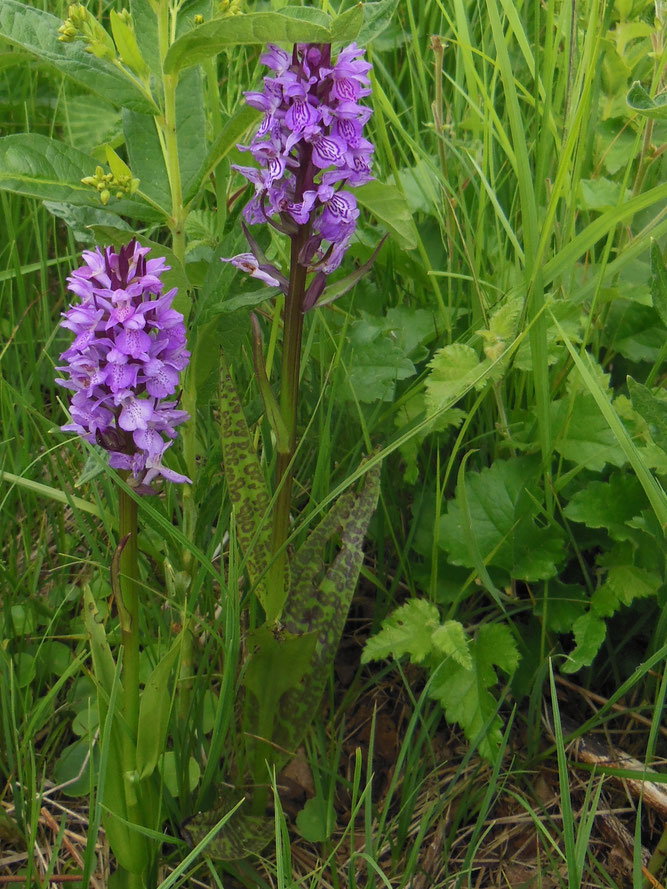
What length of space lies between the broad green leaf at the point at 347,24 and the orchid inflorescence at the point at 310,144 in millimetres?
111

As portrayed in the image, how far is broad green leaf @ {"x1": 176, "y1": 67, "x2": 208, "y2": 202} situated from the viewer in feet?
4.90

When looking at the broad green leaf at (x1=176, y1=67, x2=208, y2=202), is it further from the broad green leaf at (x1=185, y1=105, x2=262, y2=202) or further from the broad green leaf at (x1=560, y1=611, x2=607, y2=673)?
the broad green leaf at (x1=560, y1=611, x2=607, y2=673)

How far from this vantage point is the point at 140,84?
1.36 meters

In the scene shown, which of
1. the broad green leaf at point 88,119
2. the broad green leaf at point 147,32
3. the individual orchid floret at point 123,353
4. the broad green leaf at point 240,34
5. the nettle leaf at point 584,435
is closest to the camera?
the broad green leaf at point 240,34

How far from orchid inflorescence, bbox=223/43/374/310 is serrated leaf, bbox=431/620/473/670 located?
2.34 ft

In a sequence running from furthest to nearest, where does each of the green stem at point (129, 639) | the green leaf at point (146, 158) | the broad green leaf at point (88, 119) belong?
the broad green leaf at point (88, 119)
the green leaf at point (146, 158)
the green stem at point (129, 639)

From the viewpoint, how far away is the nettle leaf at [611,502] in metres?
1.58

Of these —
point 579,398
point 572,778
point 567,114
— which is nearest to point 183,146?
point 567,114

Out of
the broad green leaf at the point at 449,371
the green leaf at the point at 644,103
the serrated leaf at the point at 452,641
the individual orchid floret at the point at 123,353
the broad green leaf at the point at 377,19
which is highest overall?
the broad green leaf at the point at 377,19

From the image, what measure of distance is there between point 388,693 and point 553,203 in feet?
3.63

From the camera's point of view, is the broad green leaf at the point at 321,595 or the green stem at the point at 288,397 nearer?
the green stem at the point at 288,397

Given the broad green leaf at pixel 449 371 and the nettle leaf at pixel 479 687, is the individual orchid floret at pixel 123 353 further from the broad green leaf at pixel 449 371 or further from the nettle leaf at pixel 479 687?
the nettle leaf at pixel 479 687

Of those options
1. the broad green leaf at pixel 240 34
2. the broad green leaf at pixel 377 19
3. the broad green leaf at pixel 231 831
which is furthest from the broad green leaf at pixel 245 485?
the broad green leaf at pixel 377 19

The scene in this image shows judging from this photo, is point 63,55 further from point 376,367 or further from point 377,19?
point 376,367
